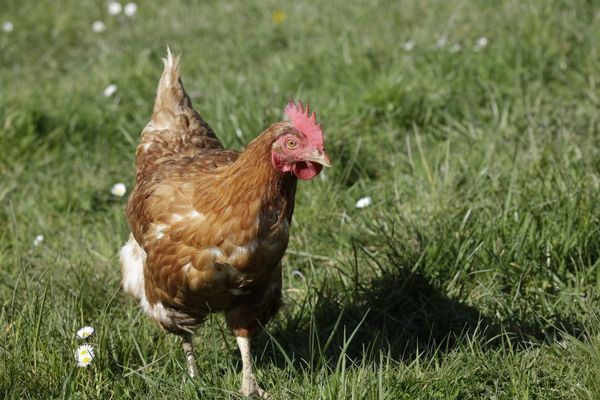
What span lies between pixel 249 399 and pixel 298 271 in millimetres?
1164

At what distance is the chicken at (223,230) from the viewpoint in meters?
3.18

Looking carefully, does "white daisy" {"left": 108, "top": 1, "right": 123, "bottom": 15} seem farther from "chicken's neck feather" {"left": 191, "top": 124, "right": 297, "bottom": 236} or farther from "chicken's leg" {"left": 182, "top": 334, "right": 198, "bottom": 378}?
"chicken's neck feather" {"left": 191, "top": 124, "right": 297, "bottom": 236}

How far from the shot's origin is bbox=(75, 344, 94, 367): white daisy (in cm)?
334

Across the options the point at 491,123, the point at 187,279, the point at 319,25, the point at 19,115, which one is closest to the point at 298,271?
the point at 187,279

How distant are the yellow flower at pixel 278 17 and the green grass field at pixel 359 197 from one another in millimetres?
20

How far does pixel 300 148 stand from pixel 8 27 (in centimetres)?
547

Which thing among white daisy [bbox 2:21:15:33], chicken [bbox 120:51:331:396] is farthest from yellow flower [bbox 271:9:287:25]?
Result: chicken [bbox 120:51:331:396]

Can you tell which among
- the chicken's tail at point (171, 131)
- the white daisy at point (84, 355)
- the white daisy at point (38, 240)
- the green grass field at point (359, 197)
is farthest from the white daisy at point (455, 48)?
the white daisy at point (84, 355)

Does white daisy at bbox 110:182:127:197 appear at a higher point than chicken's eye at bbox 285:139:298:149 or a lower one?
lower

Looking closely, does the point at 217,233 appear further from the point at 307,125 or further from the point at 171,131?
the point at 171,131

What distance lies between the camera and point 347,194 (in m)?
4.86

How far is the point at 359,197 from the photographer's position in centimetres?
484

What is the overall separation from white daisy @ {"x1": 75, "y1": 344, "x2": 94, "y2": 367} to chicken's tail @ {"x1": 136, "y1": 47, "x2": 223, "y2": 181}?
93cm

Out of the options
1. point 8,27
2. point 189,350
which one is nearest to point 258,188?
point 189,350
